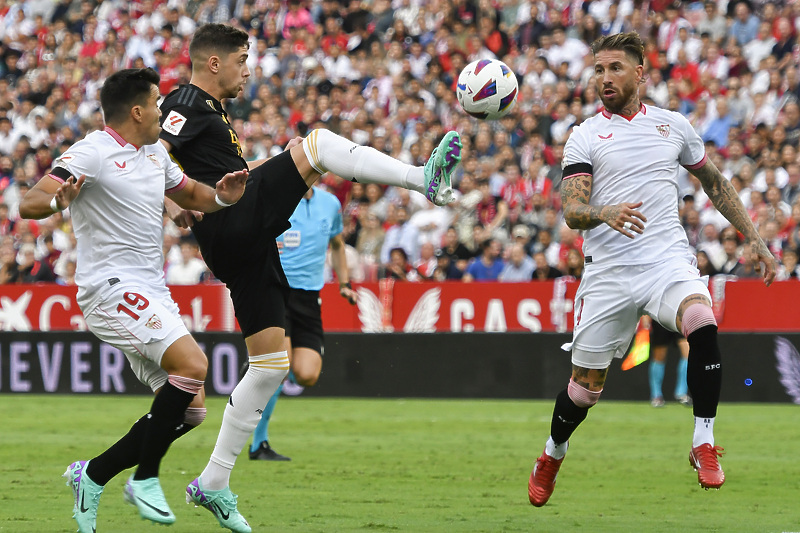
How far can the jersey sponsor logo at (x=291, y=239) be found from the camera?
11117 mm

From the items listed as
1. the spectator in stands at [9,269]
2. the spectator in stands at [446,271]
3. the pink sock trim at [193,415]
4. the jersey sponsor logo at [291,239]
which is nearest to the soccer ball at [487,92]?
the pink sock trim at [193,415]

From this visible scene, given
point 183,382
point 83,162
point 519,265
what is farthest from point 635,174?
point 519,265

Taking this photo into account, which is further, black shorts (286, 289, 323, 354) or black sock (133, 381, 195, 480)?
black shorts (286, 289, 323, 354)

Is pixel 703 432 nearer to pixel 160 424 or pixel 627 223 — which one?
pixel 627 223

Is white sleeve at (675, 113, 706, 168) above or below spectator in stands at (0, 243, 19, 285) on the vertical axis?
above

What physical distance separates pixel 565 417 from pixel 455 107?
13.6 m

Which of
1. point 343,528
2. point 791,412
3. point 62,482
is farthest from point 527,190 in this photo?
point 343,528

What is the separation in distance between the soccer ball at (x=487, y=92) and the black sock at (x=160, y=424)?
2.48 m

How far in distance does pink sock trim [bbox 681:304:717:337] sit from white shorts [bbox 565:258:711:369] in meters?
0.11

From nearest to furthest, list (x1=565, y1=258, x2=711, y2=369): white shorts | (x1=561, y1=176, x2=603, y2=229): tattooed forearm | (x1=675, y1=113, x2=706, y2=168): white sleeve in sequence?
(x1=561, y1=176, x2=603, y2=229): tattooed forearm → (x1=565, y1=258, x2=711, y2=369): white shorts → (x1=675, y1=113, x2=706, y2=168): white sleeve

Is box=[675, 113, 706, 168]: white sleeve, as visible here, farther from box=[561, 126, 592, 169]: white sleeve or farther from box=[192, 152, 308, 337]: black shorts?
box=[192, 152, 308, 337]: black shorts

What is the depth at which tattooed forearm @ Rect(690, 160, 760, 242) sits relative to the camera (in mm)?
7500

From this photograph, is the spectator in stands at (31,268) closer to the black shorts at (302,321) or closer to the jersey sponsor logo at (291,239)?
the jersey sponsor logo at (291,239)

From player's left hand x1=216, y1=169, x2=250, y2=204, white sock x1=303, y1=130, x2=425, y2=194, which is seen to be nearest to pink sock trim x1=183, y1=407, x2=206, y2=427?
player's left hand x1=216, y1=169, x2=250, y2=204
